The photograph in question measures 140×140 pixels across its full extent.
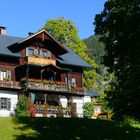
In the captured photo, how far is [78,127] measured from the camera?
1288 inches

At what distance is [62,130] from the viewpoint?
31.1 m

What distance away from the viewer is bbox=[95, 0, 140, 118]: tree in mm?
28672

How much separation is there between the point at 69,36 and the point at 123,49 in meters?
40.6

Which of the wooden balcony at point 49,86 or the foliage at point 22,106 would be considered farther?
the wooden balcony at point 49,86

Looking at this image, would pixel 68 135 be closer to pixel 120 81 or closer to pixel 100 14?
pixel 120 81

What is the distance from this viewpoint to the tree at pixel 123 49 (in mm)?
28672

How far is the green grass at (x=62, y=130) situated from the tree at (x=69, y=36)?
112 ft

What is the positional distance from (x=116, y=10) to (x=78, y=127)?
9067mm

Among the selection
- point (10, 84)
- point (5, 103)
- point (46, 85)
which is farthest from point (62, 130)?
point (46, 85)

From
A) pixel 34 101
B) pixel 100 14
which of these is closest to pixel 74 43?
pixel 34 101

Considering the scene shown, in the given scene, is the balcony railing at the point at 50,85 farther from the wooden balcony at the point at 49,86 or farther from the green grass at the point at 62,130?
the green grass at the point at 62,130

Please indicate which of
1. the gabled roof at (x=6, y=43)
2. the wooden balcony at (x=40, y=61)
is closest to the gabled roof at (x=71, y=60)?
the wooden balcony at (x=40, y=61)

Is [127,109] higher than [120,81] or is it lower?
lower

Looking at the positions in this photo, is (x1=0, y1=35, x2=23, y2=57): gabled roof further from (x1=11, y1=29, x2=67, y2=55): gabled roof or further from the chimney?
the chimney
